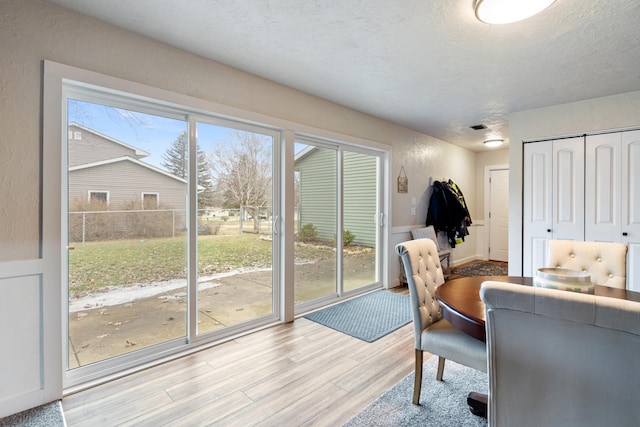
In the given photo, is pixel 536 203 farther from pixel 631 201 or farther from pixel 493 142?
pixel 493 142

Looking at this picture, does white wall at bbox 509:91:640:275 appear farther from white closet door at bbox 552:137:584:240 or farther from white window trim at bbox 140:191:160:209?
white window trim at bbox 140:191:160:209

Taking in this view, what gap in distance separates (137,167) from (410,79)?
2408mm

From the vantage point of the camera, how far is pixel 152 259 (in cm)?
232

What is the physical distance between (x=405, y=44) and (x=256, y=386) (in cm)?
255

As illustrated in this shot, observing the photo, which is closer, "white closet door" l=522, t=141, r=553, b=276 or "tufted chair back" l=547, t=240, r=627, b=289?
"tufted chair back" l=547, t=240, r=627, b=289

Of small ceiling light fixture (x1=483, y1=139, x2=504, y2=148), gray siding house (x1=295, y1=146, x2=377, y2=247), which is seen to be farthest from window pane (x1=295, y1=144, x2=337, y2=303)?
small ceiling light fixture (x1=483, y1=139, x2=504, y2=148)

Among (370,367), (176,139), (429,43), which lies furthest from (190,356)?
(429,43)

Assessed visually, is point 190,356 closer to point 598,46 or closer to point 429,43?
point 429,43

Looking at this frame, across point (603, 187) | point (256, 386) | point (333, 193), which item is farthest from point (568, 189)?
point (256, 386)

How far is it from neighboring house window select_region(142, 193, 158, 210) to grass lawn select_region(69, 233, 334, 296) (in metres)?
0.26

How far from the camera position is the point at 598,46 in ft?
7.18

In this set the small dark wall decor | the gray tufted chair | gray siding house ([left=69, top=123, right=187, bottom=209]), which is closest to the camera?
the gray tufted chair

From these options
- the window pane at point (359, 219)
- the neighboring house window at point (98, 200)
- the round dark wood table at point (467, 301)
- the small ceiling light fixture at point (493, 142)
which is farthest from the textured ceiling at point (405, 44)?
the small ceiling light fixture at point (493, 142)

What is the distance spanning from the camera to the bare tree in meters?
2.71
